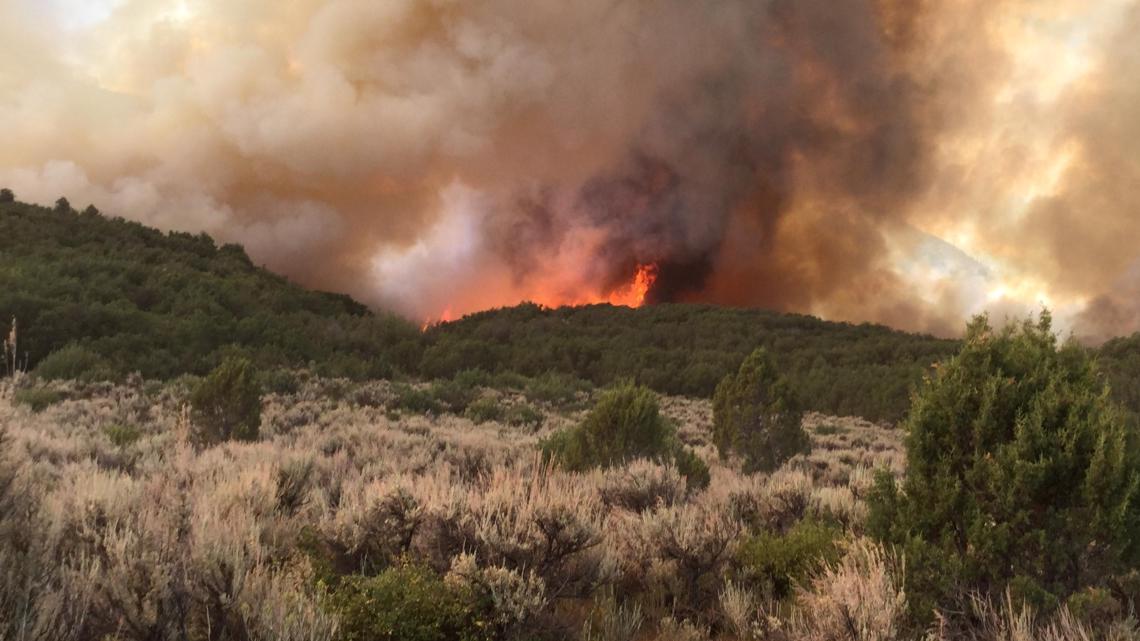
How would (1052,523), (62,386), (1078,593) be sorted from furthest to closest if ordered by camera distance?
1. (62,386)
2. (1052,523)
3. (1078,593)

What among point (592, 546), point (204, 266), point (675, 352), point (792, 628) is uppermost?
point (204, 266)

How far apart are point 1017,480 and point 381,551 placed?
15.8 ft

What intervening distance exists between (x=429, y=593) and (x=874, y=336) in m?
84.7

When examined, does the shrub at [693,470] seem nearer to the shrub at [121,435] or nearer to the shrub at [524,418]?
the shrub at [121,435]

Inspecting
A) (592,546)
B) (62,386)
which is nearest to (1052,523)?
(592,546)

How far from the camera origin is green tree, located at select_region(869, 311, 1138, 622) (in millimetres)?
4562

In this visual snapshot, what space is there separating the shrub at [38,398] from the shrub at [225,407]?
11706 millimetres

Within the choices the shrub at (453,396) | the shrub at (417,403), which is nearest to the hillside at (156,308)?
the shrub at (453,396)

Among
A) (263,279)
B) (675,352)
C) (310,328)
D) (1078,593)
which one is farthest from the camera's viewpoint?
(263,279)

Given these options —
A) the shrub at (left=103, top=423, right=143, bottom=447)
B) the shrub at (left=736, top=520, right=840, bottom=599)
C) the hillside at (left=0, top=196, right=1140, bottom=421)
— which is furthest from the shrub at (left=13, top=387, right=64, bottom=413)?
the shrub at (left=736, top=520, right=840, bottom=599)

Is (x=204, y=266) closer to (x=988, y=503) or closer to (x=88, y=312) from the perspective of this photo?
(x=88, y=312)

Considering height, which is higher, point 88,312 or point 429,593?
point 88,312

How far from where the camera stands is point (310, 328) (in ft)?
188

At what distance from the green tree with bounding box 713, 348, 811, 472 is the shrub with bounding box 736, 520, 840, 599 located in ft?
28.5
